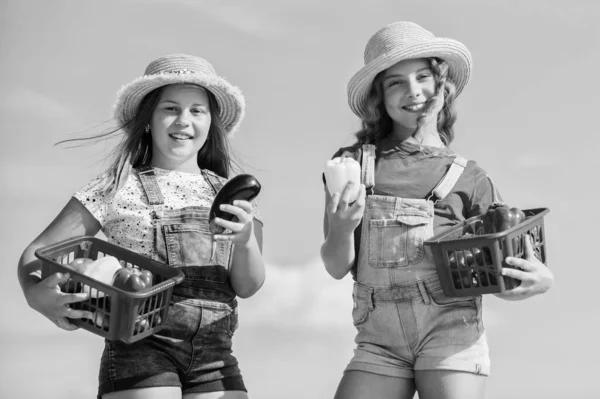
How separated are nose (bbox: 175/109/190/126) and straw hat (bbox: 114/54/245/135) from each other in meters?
0.21

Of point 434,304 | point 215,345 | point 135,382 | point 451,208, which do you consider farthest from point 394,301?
point 135,382

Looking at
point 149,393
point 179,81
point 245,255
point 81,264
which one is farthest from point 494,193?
point 81,264

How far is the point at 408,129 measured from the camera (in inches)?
229

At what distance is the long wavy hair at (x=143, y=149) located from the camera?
5.81m

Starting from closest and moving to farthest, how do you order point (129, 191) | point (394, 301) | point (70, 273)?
1. point (70, 273)
2. point (394, 301)
3. point (129, 191)

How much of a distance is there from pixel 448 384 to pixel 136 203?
2.29 metres

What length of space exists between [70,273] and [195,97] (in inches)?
63.0

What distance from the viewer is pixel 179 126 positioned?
578cm

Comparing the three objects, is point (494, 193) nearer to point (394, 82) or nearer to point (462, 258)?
point (462, 258)

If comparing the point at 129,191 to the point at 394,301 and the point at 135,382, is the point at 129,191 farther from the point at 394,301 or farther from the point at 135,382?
the point at 394,301

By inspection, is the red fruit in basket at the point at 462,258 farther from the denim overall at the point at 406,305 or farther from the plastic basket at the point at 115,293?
the plastic basket at the point at 115,293

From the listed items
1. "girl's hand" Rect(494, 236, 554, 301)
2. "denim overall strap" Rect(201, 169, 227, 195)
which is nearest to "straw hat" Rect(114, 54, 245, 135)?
"denim overall strap" Rect(201, 169, 227, 195)

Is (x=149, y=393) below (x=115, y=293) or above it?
below

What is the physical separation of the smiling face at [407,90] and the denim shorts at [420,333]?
43.8 inches
